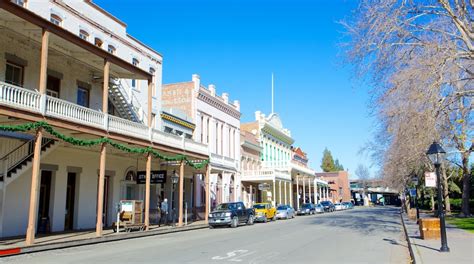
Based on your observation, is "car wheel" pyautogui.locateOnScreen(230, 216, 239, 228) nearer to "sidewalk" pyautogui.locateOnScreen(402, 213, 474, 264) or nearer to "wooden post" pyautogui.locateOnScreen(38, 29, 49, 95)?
"sidewalk" pyautogui.locateOnScreen(402, 213, 474, 264)

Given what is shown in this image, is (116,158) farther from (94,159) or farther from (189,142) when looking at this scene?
(189,142)

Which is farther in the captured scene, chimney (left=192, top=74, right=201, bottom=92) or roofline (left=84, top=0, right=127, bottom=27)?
chimney (left=192, top=74, right=201, bottom=92)

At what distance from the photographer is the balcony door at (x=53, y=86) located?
21953mm

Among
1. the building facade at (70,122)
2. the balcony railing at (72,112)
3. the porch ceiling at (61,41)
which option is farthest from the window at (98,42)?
the balcony railing at (72,112)

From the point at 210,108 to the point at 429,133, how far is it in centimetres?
2471

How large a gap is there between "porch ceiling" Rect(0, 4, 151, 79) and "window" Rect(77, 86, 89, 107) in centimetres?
107

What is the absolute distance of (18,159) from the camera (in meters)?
19.4

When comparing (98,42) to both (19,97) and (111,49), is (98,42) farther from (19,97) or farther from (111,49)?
(19,97)

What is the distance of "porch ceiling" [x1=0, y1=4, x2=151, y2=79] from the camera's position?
54.1 ft

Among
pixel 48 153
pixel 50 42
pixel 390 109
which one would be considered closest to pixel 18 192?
pixel 48 153

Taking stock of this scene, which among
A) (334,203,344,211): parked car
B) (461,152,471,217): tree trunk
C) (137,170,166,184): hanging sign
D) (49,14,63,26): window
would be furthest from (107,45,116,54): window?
(334,203,344,211): parked car

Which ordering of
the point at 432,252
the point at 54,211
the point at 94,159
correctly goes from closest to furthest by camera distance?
1. the point at 432,252
2. the point at 54,211
3. the point at 94,159

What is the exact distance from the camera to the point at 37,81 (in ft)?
69.0

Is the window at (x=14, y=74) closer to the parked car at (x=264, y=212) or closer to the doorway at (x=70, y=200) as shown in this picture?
the doorway at (x=70, y=200)
